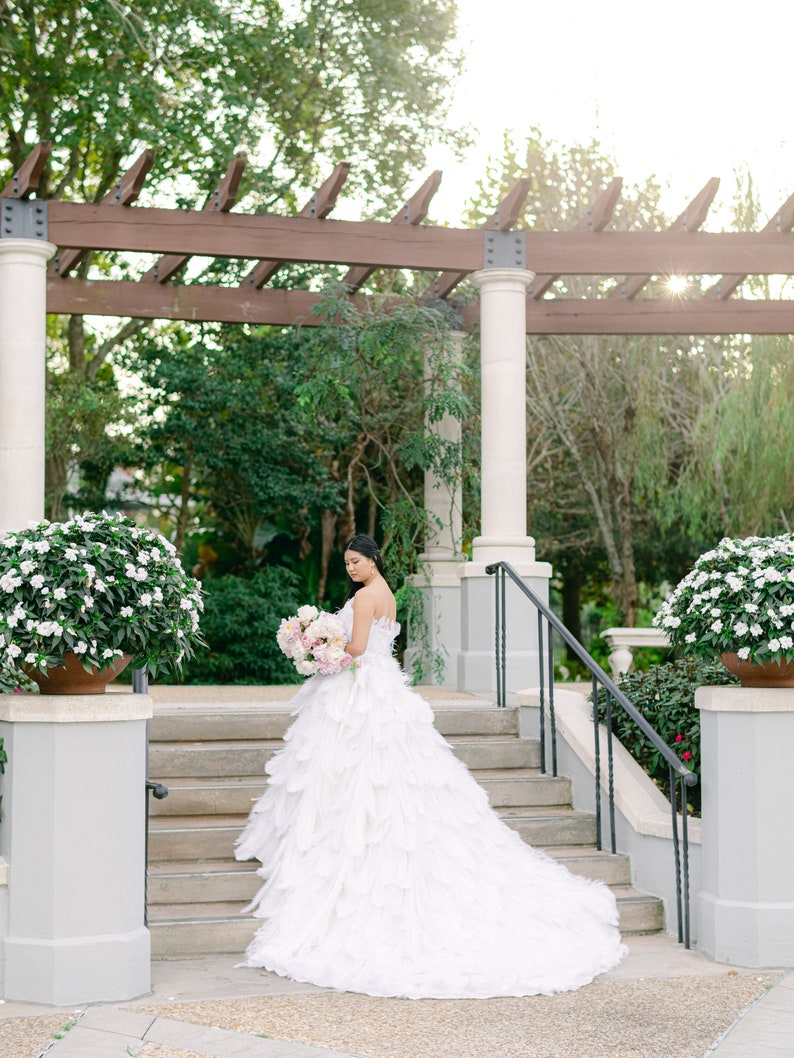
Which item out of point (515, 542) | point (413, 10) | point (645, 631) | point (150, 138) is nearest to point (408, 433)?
point (515, 542)

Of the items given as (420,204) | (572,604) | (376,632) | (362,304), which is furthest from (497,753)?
(572,604)

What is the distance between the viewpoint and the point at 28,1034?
15.7 ft

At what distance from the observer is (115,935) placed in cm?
533

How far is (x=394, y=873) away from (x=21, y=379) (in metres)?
5.56

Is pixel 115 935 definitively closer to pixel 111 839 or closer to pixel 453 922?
pixel 111 839

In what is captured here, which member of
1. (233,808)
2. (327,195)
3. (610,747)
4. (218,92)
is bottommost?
(233,808)

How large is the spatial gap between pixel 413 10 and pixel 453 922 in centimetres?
1246

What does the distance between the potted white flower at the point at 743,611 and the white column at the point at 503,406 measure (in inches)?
152

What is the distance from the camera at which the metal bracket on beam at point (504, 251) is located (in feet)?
33.7

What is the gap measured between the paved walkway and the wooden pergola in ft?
19.9

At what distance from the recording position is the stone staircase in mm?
6227

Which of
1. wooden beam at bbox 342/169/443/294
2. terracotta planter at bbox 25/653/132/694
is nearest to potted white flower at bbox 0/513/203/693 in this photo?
terracotta planter at bbox 25/653/132/694

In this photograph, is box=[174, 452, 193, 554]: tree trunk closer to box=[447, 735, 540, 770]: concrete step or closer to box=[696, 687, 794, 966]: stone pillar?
box=[447, 735, 540, 770]: concrete step

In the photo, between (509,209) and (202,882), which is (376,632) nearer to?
(202,882)
